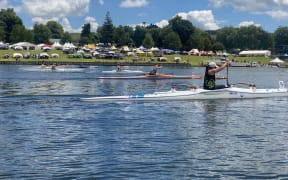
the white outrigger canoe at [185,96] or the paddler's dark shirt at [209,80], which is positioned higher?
the paddler's dark shirt at [209,80]

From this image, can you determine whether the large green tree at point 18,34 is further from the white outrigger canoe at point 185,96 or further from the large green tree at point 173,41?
the white outrigger canoe at point 185,96

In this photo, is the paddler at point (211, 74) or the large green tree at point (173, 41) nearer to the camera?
the paddler at point (211, 74)

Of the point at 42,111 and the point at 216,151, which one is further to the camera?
the point at 42,111

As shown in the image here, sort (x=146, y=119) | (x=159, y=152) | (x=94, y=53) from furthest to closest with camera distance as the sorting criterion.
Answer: (x=94, y=53) → (x=146, y=119) → (x=159, y=152)

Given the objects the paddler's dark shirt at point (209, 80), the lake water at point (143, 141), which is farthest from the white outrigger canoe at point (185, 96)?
the lake water at point (143, 141)

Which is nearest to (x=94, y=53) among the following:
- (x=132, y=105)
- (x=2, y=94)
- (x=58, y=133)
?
(x=2, y=94)

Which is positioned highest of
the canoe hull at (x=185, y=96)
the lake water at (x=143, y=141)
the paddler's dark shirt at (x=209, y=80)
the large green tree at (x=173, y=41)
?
the large green tree at (x=173, y=41)

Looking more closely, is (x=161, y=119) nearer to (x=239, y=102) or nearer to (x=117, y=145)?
(x=117, y=145)

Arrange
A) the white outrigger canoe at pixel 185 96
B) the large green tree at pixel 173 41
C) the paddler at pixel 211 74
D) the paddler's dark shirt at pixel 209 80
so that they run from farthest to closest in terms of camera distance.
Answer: the large green tree at pixel 173 41
the paddler's dark shirt at pixel 209 80
the white outrigger canoe at pixel 185 96
the paddler at pixel 211 74

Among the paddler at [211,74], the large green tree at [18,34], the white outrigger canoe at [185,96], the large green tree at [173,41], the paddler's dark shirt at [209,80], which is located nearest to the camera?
the paddler at [211,74]

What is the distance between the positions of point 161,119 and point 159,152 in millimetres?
8639

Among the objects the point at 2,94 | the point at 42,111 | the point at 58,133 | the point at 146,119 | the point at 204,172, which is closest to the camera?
the point at 204,172

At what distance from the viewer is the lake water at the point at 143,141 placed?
17109 mm

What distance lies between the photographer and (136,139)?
22.2 metres
